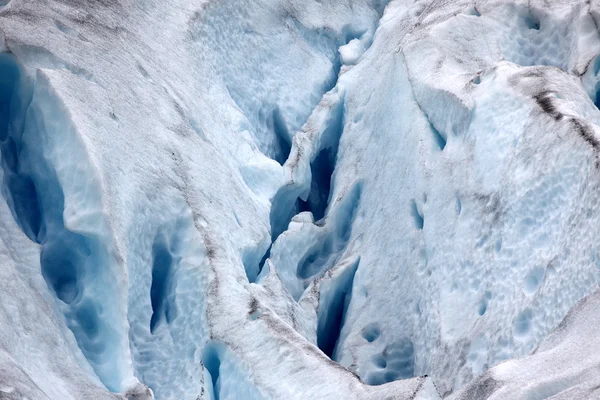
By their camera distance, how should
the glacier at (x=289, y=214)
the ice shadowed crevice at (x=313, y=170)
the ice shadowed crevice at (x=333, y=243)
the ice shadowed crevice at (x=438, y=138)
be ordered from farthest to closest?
the ice shadowed crevice at (x=313, y=170), the ice shadowed crevice at (x=333, y=243), the ice shadowed crevice at (x=438, y=138), the glacier at (x=289, y=214)

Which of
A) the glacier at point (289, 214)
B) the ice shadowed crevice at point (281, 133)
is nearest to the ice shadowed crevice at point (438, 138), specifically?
the glacier at point (289, 214)

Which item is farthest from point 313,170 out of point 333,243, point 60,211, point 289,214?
point 60,211

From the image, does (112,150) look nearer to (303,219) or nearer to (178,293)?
(178,293)

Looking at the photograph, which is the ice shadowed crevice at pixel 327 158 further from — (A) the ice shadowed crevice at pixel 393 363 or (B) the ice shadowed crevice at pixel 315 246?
(A) the ice shadowed crevice at pixel 393 363

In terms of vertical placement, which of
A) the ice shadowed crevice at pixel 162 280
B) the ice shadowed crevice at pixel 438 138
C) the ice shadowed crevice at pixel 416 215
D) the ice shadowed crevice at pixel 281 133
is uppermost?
the ice shadowed crevice at pixel 438 138

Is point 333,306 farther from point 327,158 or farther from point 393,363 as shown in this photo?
point 327,158

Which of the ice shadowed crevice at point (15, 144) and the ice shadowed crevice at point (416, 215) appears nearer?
the ice shadowed crevice at point (15, 144)

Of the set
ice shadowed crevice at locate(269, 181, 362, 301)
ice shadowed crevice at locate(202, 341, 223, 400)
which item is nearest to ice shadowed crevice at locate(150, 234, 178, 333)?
ice shadowed crevice at locate(202, 341, 223, 400)
